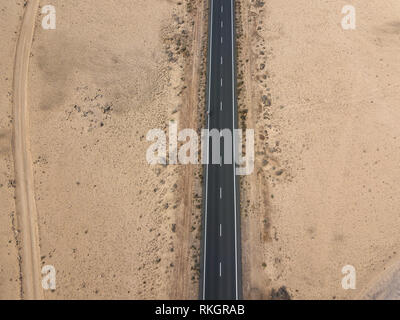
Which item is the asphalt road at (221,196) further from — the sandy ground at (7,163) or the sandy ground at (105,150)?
the sandy ground at (7,163)

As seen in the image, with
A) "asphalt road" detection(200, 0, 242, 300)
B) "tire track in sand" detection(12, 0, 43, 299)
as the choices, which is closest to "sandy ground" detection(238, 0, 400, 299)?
"asphalt road" detection(200, 0, 242, 300)

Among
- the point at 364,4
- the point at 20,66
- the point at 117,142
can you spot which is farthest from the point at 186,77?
the point at 364,4

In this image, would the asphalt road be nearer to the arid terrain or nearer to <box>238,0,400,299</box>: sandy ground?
the arid terrain

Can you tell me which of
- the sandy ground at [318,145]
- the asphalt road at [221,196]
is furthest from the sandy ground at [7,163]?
the sandy ground at [318,145]

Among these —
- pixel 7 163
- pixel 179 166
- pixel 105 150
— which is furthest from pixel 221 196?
pixel 7 163
